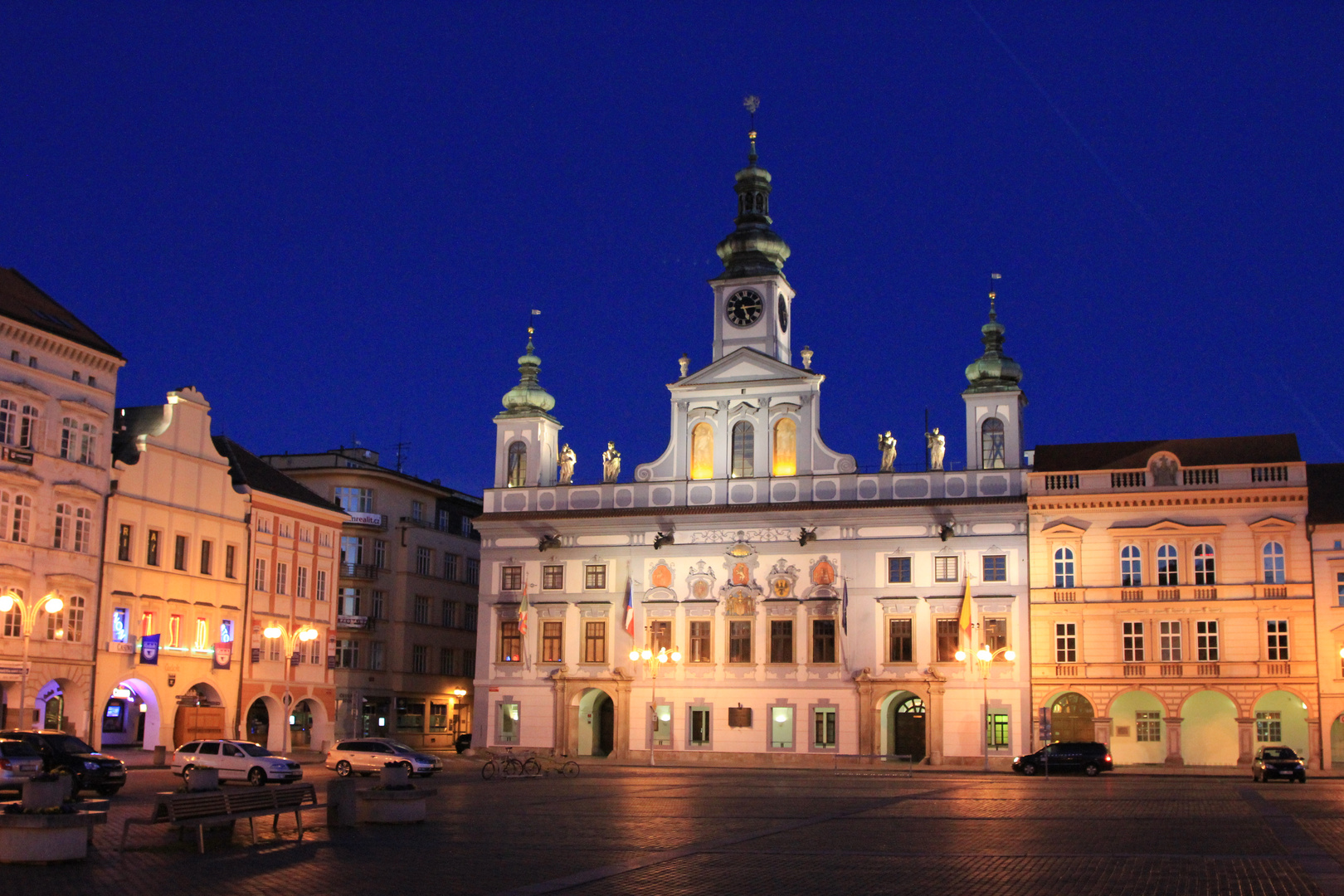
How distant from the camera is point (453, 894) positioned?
682 inches

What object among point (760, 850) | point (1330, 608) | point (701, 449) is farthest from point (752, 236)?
point (760, 850)

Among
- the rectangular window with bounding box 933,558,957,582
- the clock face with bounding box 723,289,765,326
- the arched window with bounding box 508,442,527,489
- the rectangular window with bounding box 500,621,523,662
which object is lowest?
the rectangular window with bounding box 500,621,523,662

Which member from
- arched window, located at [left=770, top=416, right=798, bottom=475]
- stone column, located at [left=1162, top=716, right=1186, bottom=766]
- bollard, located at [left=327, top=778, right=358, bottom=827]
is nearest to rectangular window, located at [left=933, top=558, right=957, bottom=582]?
arched window, located at [left=770, top=416, right=798, bottom=475]

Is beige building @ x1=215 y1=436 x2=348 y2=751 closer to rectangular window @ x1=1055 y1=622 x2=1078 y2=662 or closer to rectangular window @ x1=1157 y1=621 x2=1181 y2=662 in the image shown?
rectangular window @ x1=1055 y1=622 x2=1078 y2=662

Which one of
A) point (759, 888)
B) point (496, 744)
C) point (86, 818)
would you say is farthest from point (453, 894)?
A: point (496, 744)

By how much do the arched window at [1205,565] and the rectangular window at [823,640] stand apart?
50.1 ft

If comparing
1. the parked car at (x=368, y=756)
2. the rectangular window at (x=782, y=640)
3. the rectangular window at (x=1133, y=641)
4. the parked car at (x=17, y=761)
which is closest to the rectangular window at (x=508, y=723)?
the rectangular window at (x=782, y=640)

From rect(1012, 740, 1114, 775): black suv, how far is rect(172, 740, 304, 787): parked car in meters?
26.9

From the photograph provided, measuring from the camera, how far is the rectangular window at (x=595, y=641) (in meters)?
68.2

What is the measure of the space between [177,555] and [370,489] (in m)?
19.9

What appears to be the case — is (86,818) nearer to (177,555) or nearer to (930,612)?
(177,555)

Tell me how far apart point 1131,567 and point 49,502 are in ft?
138

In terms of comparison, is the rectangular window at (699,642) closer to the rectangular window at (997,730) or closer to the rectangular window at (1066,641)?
the rectangular window at (997,730)

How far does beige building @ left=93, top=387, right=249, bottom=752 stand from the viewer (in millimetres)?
54938
